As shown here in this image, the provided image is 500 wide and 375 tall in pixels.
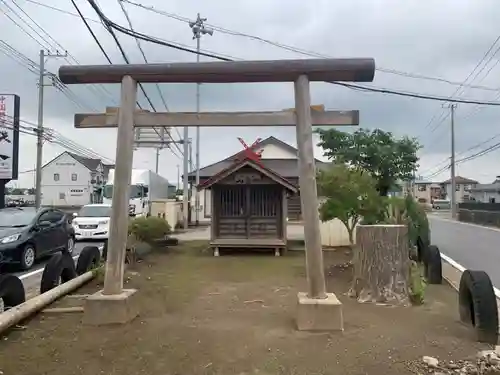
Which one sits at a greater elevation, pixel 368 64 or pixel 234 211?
pixel 368 64

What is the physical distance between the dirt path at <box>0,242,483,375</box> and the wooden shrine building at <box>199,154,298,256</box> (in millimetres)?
5978

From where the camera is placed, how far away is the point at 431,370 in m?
4.69

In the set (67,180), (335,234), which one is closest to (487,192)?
(67,180)

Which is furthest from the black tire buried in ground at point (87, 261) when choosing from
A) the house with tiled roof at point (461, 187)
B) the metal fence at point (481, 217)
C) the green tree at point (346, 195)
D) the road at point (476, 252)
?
the house with tiled roof at point (461, 187)

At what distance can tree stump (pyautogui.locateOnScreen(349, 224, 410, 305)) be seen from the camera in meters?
7.78

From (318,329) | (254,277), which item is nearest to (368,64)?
(318,329)

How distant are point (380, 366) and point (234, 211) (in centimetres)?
1067

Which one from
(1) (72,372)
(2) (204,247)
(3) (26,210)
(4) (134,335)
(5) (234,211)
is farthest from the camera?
(2) (204,247)

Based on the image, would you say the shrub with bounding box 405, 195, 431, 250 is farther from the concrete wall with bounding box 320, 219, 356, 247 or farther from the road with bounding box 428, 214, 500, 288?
the concrete wall with bounding box 320, 219, 356, 247

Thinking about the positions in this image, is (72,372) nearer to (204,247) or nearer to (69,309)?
(69,309)

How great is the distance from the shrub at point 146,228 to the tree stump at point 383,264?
799 cm

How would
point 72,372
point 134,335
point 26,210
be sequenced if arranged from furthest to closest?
point 26,210 → point 134,335 → point 72,372

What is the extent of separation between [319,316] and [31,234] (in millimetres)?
8988

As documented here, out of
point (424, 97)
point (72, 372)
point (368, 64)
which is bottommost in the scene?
point (72, 372)
